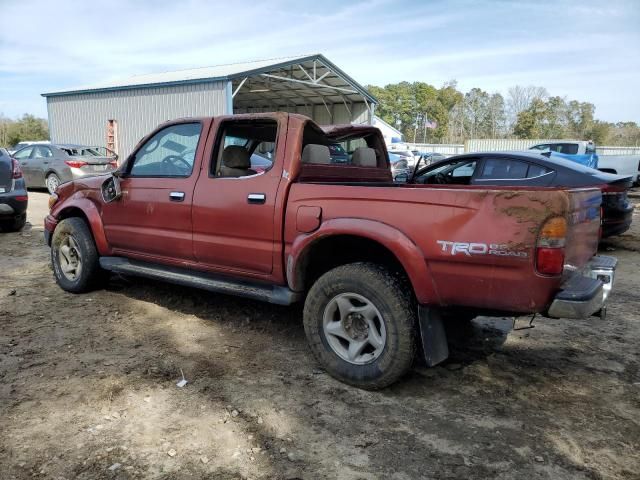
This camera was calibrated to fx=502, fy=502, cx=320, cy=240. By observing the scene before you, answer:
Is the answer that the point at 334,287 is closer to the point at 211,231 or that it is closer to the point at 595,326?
the point at 211,231

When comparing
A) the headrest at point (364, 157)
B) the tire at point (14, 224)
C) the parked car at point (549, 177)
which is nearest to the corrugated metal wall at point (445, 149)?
the parked car at point (549, 177)

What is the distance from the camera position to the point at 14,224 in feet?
28.2

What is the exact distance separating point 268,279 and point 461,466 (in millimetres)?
1853

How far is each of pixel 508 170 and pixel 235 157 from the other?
4.54m

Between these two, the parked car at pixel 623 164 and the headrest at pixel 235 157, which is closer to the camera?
the headrest at pixel 235 157

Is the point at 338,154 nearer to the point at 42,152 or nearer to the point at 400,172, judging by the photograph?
the point at 400,172

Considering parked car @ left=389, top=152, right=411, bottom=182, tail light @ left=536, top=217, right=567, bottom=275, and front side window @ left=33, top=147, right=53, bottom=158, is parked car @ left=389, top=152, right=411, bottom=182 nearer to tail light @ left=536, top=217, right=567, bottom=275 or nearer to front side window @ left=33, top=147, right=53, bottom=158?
tail light @ left=536, top=217, right=567, bottom=275

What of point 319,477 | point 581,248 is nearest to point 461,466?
point 319,477

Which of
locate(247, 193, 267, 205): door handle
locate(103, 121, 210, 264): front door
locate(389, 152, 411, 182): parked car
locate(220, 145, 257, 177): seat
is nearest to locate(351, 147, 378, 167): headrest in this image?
locate(389, 152, 411, 182): parked car

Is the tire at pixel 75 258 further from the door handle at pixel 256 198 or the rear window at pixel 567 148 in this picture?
the rear window at pixel 567 148

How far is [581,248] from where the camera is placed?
10.1 feet

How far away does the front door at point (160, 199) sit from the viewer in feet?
13.7

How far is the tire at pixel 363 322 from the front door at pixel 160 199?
4.52 ft

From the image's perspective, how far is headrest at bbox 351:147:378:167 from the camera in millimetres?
4621
